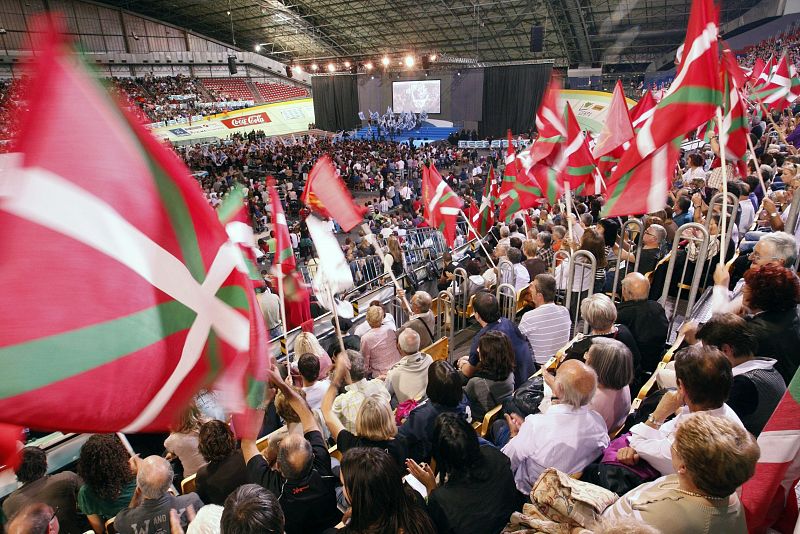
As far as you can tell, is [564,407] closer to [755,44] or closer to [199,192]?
[199,192]

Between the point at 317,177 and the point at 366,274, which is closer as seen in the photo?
the point at 317,177

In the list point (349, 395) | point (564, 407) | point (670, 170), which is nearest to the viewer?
point (564, 407)

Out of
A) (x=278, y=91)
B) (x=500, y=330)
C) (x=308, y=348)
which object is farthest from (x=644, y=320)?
(x=278, y=91)

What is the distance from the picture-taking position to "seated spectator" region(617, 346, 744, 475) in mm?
1782

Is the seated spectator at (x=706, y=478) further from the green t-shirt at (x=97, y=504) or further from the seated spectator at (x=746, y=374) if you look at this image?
the green t-shirt at (x=97, y=504)

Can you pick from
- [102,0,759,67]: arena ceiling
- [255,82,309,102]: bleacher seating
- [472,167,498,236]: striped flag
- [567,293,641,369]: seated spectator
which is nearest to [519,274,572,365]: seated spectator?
[567,293,641,369]: seated spectator

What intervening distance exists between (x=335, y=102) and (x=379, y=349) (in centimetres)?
3099

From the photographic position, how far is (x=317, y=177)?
4.16m

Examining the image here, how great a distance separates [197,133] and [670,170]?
2674 cm

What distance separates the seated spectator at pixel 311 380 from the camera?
307cm

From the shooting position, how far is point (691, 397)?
1843 millimetres

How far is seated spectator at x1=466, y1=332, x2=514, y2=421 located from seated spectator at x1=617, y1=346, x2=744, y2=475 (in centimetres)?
93

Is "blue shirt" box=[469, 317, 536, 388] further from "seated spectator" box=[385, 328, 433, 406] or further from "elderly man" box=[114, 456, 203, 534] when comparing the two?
"elderly man" box=[114, 456, 203, 534]

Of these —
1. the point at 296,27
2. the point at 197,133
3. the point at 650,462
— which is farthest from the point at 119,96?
the point at 296,27
